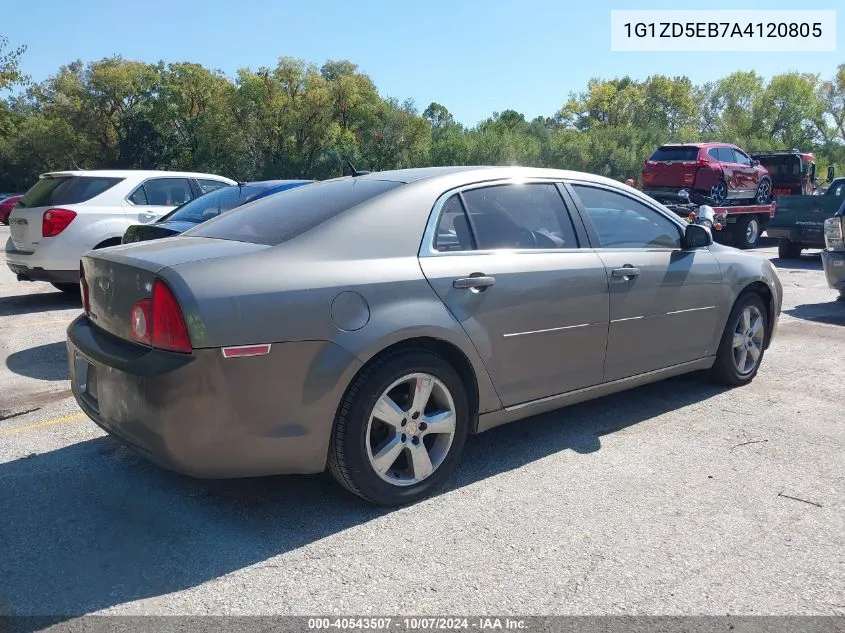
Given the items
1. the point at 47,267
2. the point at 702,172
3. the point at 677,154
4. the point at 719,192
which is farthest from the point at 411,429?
the point at 677,154

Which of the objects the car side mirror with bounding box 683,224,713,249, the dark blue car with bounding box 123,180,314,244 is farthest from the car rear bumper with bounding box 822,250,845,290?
the dark blue car with bounding box 123,180,314,244

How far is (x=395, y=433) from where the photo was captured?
3.45 m

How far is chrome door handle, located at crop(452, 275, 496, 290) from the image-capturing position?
11.8 ft

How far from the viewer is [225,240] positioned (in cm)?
369

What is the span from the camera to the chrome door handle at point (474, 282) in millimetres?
3604

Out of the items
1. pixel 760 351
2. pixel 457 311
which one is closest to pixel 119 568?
pixel 457 311

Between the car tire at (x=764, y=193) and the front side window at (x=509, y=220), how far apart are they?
622 inches

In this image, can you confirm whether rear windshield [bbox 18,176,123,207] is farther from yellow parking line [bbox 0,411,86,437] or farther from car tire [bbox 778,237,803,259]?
car tire [bbox 778,237,803,259]

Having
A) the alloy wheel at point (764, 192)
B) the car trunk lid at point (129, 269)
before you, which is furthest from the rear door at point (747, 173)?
the car trunk lid at point (129, 269)

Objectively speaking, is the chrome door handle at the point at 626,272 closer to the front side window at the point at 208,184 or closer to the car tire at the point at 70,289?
the front side window at the point at 208,184

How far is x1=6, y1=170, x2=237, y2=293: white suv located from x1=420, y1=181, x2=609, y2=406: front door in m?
6.28

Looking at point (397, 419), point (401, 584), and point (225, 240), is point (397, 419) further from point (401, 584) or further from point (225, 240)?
point (225, 240)

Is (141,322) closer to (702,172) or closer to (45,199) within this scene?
(45,199)

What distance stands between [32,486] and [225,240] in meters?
1.54
